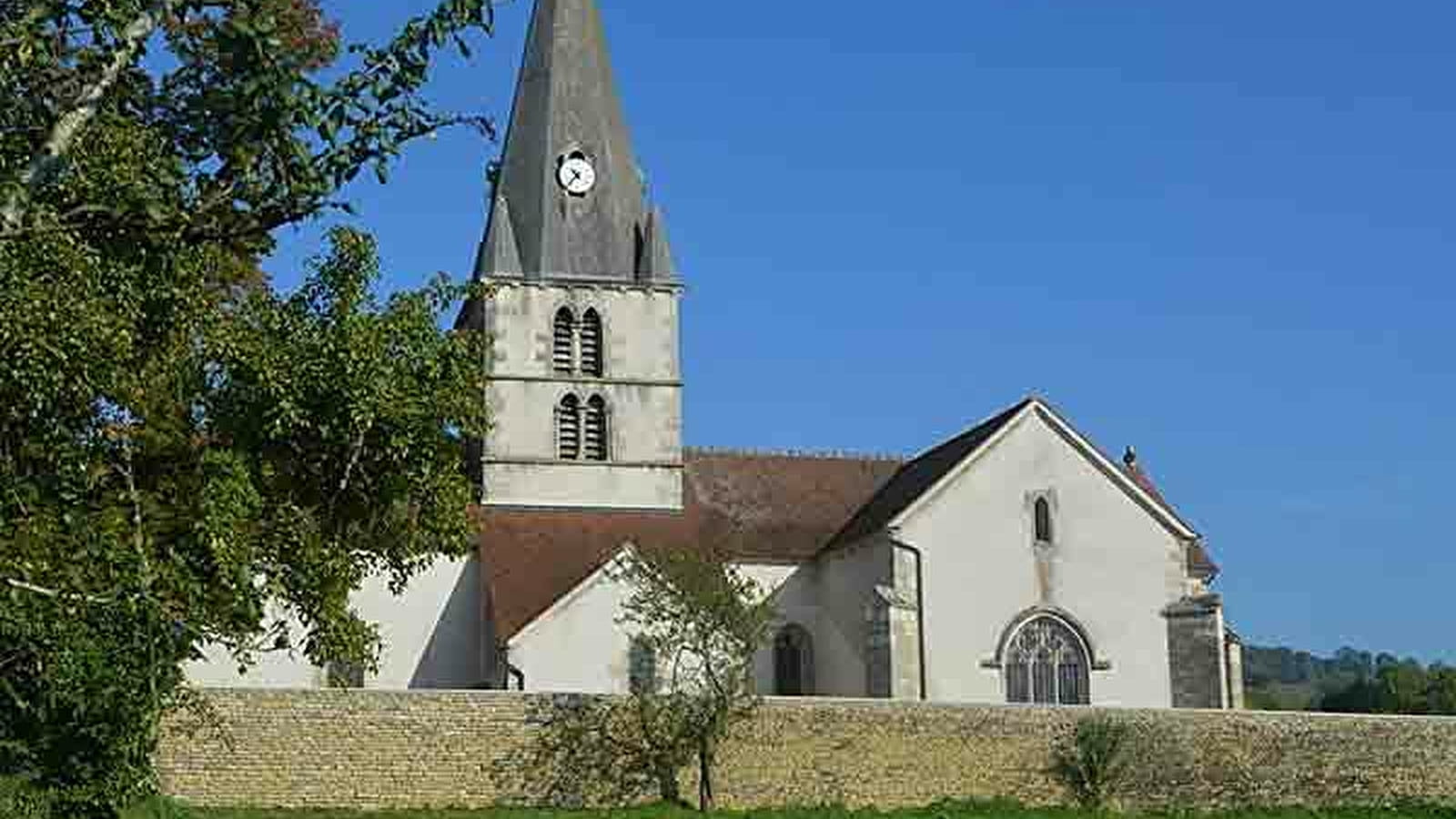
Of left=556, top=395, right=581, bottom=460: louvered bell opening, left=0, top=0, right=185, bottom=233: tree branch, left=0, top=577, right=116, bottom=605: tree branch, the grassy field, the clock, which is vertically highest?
the clock

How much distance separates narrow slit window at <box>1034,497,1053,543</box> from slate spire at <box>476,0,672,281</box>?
9.23 metres

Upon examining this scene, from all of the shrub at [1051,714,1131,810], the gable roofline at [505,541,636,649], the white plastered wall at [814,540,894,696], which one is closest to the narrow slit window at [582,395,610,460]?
the gable roofline at [505,541,636,649]

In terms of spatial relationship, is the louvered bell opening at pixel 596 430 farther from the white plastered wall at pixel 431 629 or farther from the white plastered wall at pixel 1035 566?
Result: the white plastered wall at pixel 1035 566

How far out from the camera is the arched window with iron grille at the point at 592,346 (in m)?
39.0

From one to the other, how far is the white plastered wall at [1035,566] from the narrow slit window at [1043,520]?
0.46ft

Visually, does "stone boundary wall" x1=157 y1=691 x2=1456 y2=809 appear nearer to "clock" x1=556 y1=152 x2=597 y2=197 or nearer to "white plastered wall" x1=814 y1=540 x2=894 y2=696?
"white plastered wall" x1=814 y1=540 x2=894 y2=696

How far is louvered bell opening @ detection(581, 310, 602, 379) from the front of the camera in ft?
128

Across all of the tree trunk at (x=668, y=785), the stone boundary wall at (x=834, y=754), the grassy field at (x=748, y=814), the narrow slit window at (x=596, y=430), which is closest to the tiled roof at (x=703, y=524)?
the narrow slit window at (x=596, y=430)

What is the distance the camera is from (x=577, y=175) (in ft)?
131

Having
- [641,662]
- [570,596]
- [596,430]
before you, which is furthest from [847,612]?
[596,430]

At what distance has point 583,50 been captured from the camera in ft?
135

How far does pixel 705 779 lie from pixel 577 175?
1565 cm

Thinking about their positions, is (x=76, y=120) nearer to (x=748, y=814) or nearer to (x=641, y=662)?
(x=748, y=814)

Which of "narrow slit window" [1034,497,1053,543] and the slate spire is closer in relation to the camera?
"narrow slit window" [1034,497,1053,543]
